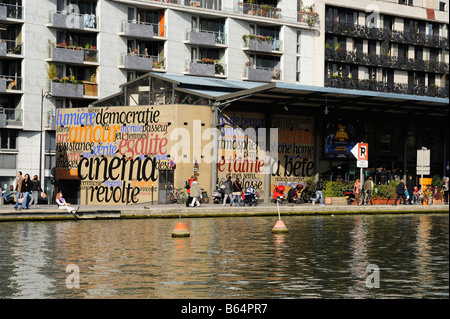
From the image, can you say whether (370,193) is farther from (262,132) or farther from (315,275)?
(315,275)

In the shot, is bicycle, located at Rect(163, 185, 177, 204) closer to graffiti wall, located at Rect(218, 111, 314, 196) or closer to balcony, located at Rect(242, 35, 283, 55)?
graffiti wall, located at Rect(218, 111, 314, 196)

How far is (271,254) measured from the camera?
20.0 m

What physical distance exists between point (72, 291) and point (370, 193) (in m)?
37.5


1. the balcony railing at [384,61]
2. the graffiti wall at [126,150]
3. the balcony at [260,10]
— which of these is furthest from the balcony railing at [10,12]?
the balcony railing at [384,61]

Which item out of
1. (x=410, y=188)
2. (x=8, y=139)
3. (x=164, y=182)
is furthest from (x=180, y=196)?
(x=8, y=139)

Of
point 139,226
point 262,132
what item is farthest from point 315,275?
point 262,132

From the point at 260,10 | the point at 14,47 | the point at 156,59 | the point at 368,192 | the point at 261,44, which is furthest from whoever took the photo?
the point at 260,10

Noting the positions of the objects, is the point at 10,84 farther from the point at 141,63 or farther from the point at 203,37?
the point at 203,37

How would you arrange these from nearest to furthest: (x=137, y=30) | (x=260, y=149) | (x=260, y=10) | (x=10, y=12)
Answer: (x=260, y=149), (x=10, y=12), (x=137, y=30), (x=260, y=10)

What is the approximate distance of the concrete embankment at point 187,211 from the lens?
1358 inches

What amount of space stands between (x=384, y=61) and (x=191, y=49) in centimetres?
2178

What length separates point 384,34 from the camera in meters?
84.4

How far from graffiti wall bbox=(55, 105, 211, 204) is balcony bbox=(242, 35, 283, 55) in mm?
25489

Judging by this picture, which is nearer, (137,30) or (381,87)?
(137,30)
